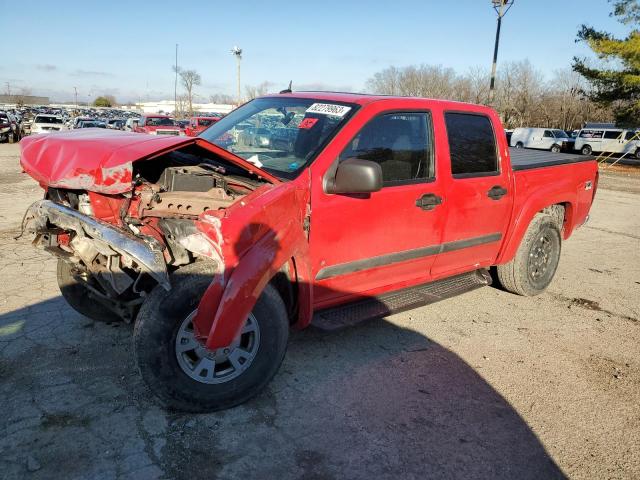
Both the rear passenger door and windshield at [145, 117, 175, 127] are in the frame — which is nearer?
the rear passenger door

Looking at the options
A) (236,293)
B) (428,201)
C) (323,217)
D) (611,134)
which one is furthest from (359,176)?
(611,134)

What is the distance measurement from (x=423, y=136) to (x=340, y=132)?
809 millimetres

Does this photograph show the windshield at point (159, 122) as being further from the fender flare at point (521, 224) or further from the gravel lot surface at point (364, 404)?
the fender flare at point (521, 224)

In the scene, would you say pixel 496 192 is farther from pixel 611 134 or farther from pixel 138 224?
pixel 611 134

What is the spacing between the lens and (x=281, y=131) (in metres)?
3.67

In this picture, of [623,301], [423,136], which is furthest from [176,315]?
[623,301]

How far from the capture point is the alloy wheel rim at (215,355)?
2694 millimetres

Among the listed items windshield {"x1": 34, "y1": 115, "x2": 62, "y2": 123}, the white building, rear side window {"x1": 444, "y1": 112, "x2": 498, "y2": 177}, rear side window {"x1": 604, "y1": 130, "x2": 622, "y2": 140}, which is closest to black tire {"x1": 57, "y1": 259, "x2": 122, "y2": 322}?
rear side window {"x1": 444, "y1": 112, "x2": 498, "y2": 177}

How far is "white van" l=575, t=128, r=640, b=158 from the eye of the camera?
27469mm

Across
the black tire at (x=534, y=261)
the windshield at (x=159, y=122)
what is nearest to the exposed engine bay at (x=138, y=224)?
the black tire at (x=534, y=261)

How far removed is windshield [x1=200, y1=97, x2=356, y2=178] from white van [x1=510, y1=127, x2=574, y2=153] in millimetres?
30923

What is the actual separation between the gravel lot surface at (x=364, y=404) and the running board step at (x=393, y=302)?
352 millimetres

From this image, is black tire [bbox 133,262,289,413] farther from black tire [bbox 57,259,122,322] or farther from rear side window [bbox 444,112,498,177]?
rear side window [bbox 444,112,498,177]

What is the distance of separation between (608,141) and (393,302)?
30.5 meters
